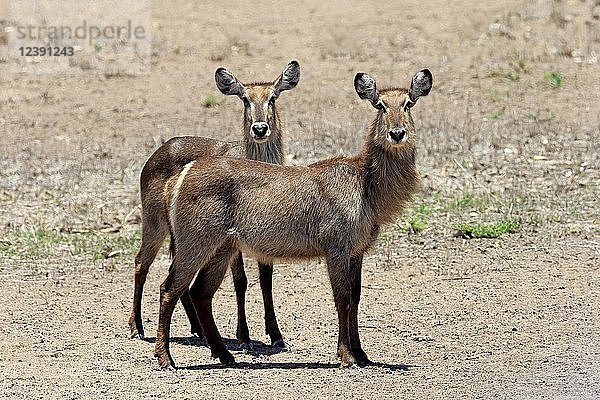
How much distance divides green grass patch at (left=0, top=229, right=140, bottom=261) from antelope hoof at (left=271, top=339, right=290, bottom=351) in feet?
9.97

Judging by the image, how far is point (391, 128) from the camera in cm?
848

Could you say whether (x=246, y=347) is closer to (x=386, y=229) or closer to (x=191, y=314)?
(x=191, y=314)

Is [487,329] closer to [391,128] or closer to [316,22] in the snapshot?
[391,128]

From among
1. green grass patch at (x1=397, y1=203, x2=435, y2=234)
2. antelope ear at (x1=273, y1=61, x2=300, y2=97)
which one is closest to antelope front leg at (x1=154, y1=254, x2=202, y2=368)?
antelope ear at (x1=273, y1=61, x2=300, y2=97)

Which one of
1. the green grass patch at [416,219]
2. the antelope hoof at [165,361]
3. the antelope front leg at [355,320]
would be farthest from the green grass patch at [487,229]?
the antelope hoof at [165,361]

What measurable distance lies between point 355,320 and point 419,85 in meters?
1.76

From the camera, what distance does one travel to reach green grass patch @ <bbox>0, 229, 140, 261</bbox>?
465 inches

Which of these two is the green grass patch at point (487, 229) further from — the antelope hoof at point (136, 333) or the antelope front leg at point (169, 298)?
the antelope front leg at point (169, 298)

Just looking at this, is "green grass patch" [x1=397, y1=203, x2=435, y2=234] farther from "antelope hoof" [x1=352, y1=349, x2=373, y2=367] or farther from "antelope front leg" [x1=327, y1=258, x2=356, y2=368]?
"antelope front leg" [x1=327, y1=258, x2=356, y2=368]

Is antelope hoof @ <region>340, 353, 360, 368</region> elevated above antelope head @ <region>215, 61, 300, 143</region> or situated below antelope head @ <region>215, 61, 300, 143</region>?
below

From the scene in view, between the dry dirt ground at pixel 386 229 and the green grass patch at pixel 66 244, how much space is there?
4cm

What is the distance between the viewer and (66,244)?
12141 mm

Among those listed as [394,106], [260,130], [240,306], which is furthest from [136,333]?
[394,106]

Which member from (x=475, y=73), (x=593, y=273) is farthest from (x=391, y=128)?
(x=475, y=73)
